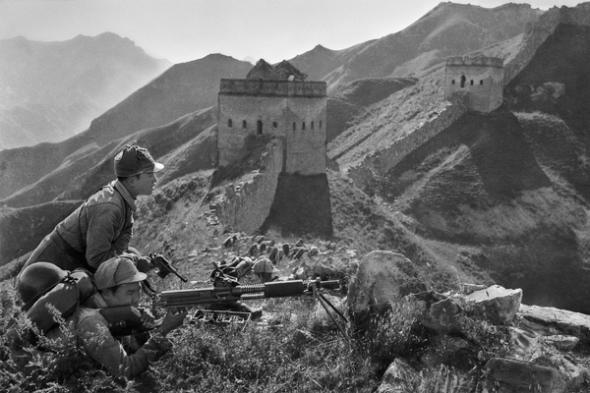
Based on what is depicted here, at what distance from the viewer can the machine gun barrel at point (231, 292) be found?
6.18 meters

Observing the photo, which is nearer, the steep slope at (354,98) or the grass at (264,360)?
the grass at (264,360)

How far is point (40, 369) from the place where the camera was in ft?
18.1

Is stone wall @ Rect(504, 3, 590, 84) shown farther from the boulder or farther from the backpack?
the backpack

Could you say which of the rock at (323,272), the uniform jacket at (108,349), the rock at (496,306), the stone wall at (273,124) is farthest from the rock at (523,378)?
the stone wall at (273,124)

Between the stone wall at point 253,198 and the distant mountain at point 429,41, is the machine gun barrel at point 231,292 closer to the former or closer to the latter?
the stone wall at point 253,198

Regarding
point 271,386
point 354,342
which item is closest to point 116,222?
point 271,386

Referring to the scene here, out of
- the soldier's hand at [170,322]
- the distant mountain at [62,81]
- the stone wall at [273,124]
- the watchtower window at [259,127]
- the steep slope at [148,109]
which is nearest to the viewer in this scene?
the soldier's hand at [170,322]

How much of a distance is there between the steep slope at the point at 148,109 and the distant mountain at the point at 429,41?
1330 centimetres

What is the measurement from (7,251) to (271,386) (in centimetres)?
2788

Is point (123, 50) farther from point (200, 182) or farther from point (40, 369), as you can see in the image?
point (40, 369)

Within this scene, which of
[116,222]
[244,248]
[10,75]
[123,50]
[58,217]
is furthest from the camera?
[123,50]

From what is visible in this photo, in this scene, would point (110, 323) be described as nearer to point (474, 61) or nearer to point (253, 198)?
point (253, 198)

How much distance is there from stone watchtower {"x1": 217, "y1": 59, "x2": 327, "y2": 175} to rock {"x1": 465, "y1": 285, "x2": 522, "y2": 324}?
21.2 m

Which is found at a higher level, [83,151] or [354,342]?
[354,342]
